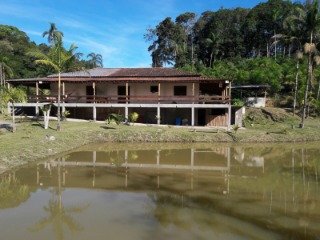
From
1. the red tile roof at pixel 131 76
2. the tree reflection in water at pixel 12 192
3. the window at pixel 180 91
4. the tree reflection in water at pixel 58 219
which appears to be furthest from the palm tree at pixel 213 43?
the tree reflection in water at pixel 58 219

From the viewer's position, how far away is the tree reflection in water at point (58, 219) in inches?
248

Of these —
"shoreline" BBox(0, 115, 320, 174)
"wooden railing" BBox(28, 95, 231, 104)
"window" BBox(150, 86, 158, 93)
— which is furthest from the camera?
"window" BBox(150, 86, 158, 93)

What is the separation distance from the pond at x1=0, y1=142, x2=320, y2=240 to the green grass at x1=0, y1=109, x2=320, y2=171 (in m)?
1.77

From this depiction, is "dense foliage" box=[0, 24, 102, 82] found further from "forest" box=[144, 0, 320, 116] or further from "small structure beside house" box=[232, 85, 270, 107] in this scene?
"small structure beside house" box=[232, 85, 270, 107]

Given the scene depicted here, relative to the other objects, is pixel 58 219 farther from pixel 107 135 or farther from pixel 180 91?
pixel 180 91

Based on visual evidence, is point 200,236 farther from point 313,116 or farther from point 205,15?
point 205,15

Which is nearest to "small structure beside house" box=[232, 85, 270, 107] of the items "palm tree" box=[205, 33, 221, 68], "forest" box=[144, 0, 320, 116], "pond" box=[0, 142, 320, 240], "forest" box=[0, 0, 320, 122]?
"forest" box=[0, 0, 320, 122]

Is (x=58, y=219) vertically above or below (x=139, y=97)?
below

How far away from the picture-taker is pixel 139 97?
24.5 meters

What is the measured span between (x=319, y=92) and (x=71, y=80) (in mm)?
25908

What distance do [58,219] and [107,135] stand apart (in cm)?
1310

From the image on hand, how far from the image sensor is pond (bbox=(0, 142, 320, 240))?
20.5 feet

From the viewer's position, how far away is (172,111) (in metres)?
25.9

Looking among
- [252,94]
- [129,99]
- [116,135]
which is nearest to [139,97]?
[129,99]
